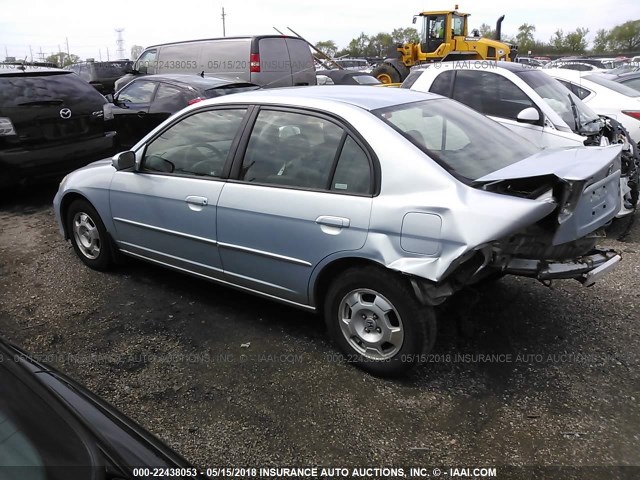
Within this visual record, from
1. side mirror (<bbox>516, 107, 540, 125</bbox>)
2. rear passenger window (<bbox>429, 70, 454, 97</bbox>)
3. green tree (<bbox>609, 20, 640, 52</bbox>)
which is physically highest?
green tree (<bbox>609, 20, 640, 52</bbox>)

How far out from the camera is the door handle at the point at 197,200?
144 inches

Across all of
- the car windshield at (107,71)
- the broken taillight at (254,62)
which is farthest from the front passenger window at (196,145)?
the car windshield at (107,71)

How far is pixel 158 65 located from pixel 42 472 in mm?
12471

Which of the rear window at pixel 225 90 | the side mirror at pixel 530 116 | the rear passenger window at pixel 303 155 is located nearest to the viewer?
the rear passenger window at pixel 303 155

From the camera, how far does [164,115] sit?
794 cm

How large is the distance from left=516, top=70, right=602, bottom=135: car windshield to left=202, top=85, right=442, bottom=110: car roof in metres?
2.84

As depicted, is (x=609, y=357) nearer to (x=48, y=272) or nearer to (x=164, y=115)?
(x=48, y=272)

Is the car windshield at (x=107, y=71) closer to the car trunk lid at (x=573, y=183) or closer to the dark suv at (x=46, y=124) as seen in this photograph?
the dark suv at (x=46, y=124)

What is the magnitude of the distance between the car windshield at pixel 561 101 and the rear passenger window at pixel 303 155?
3710mm

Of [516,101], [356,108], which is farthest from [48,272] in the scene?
[516,101]

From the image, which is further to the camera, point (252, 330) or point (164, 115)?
point (164, 115)

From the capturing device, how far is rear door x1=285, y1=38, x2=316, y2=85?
11.1 metres

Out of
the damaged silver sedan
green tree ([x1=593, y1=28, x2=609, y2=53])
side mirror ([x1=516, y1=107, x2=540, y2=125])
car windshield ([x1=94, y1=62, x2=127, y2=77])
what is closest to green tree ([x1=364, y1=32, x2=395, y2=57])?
green tree ([x1=593, y1=28, x2=609, y2=53])

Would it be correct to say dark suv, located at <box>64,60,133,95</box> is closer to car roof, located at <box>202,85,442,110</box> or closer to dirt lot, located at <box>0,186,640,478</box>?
dirt lot, located at <box>0,186,640,478</box>
